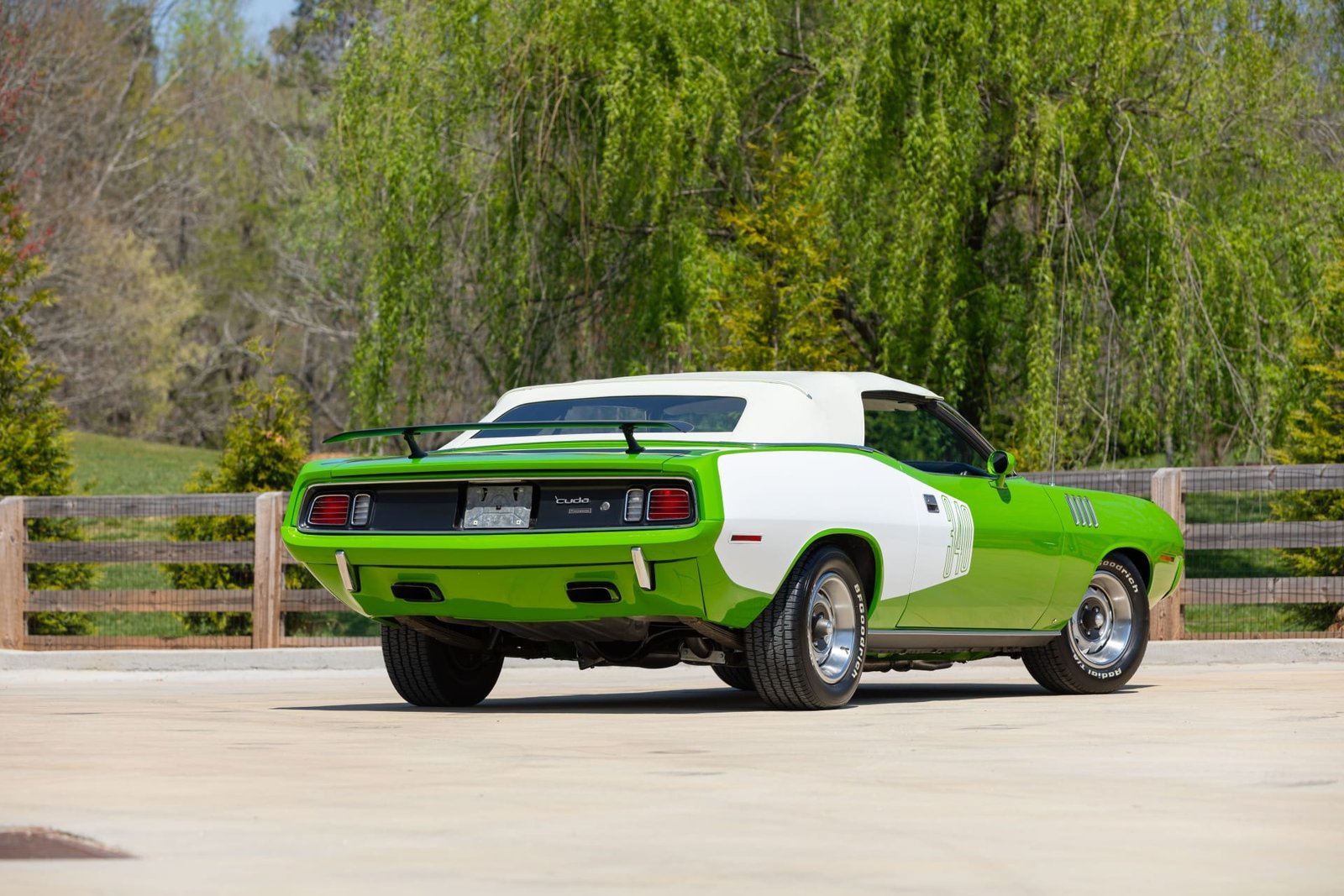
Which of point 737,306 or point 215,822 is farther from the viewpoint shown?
point 737,306

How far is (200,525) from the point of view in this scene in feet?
60.1

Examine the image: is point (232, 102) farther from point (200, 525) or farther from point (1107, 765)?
point (1107, 765)

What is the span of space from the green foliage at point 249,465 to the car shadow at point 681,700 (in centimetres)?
732

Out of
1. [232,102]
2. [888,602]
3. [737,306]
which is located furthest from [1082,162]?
[232,102]

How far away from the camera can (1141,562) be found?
1170cm

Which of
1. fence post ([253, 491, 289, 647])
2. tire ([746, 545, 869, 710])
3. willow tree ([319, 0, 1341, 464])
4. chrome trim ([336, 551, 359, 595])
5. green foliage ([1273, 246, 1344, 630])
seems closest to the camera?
tire ([746, 545, 869, 710])

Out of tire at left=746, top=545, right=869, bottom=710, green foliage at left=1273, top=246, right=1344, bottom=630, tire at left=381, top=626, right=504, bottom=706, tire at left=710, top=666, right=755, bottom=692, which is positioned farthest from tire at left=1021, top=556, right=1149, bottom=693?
green foliage at left=1273, top=246, right=1344, bottom=630

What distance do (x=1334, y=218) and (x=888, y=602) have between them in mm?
11352

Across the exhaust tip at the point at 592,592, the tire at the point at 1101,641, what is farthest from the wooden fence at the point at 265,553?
the exhaust tip at the point at 592,592

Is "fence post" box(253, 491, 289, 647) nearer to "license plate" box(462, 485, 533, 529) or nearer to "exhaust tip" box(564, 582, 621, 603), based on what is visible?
"license plate" box(462, 485, 533, 529)

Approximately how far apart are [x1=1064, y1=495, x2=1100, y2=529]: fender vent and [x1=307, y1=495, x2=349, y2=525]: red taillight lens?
392 cm

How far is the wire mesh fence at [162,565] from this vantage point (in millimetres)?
16156

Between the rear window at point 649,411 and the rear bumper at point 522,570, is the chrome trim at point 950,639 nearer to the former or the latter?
the rear window at point 649,411

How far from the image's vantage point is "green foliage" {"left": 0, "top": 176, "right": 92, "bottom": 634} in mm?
17672
